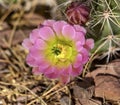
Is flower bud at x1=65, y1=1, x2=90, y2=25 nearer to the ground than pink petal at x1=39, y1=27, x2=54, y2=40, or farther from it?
farther from it

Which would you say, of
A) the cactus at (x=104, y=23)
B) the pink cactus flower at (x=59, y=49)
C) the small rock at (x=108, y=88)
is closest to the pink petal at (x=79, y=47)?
the pink cactus flower at (x=59, y=49)

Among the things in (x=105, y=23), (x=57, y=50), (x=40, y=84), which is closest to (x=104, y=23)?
(x=105, y=23)

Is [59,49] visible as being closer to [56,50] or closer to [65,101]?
[56,50]

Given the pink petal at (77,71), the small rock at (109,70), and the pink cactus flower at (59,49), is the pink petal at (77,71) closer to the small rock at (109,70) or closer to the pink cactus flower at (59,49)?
the pink cactus flower at (59,49)

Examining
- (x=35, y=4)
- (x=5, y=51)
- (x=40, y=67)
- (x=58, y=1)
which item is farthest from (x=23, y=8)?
(x=40, y=67)

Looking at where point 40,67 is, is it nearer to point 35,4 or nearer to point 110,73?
point 110,73

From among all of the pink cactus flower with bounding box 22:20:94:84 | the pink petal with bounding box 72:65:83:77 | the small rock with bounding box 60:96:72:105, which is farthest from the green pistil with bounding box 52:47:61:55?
the small rock with bounding box 60:96:72:105

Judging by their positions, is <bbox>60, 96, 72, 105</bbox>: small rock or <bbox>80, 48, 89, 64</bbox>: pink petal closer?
<bbox>80, 48, 89, 64</bbox>: pink petal

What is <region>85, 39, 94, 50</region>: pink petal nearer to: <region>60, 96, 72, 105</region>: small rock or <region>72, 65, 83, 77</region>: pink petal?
<region>72, 65, 83, 77</region>: pink petal
